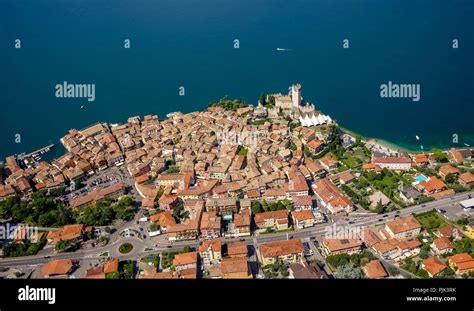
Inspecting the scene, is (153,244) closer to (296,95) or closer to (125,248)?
(125,248)

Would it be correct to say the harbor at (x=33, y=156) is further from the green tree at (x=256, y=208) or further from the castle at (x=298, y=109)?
the castle at (x=298, y=109)

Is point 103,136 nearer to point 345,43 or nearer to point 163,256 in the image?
point 163,256

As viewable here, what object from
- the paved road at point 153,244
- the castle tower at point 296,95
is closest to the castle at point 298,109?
the castle tower at point 296,95

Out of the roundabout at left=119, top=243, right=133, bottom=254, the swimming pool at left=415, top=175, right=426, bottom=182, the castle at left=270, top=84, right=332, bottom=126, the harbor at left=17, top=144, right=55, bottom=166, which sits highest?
the castle at left=270, top=84, right=332, bottom=126

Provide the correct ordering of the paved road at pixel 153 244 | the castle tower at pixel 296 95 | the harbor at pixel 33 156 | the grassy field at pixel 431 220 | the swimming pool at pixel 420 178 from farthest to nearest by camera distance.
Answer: the castle tower at pixel 296 95 < the harbor at pixel 33 156 < the swimming pool at pixel 420 178 < the grassy field at pixel 431 220 < the paved road at pixel 153 244

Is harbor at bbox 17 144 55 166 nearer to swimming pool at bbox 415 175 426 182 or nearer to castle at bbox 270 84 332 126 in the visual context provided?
castle at bbox 270 84 332 126

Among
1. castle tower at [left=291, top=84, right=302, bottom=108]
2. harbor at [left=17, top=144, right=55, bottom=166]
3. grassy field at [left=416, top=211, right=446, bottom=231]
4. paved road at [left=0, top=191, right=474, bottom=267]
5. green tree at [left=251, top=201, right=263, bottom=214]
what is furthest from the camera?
castle tower at [left=291, top=84, right=302, bottom=108]

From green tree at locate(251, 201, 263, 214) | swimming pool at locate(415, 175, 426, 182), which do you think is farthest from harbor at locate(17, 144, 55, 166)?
swimming pool at locate(415, 175, 426, 182)

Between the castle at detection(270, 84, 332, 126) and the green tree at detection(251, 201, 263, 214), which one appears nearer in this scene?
the green tree at detection(251, 201, 263, 214)
